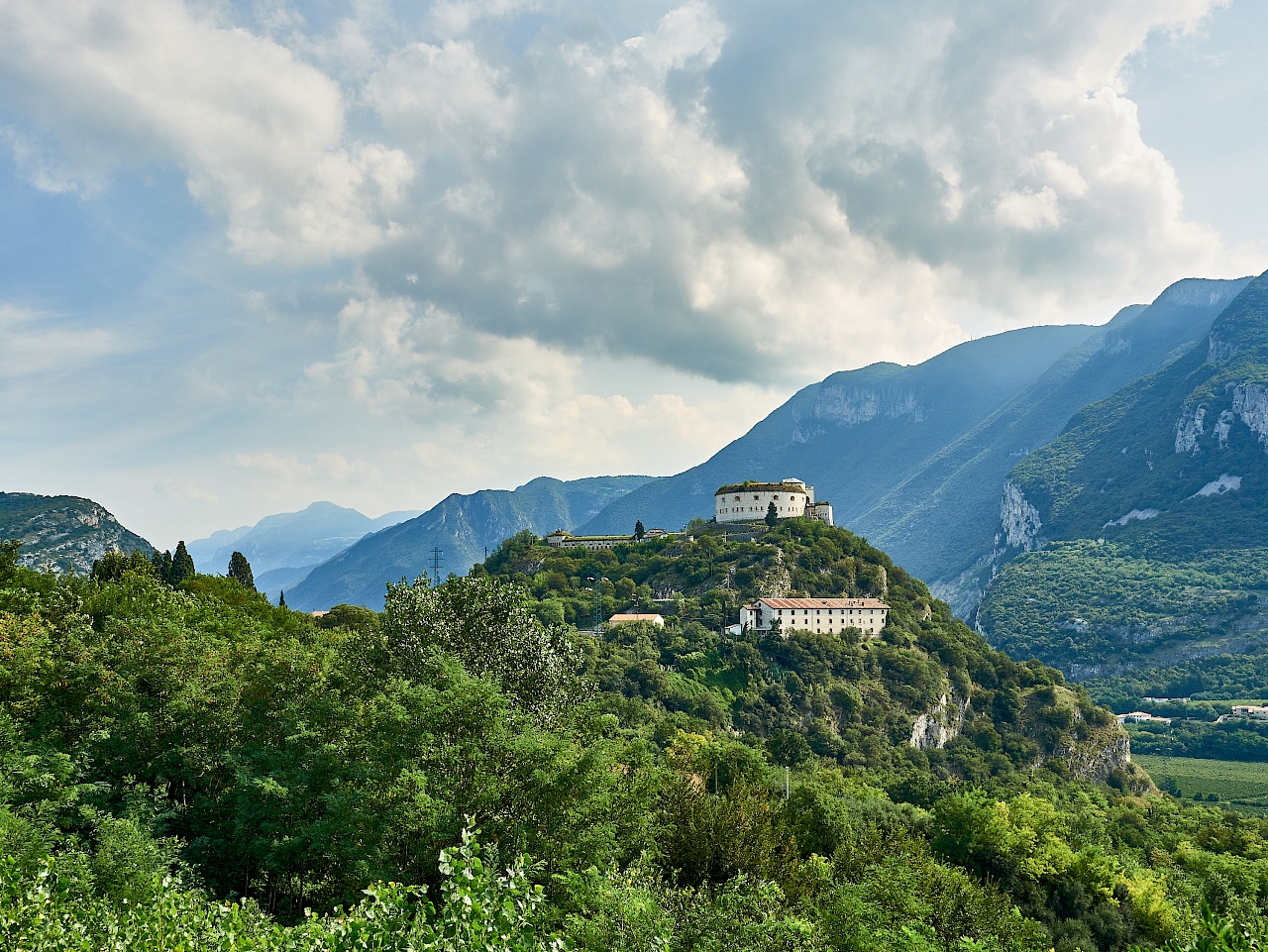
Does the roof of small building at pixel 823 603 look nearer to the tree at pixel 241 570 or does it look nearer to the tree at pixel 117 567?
the tree at pixel 241 570

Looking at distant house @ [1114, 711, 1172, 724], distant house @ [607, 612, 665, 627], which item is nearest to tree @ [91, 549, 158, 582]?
distant house @ [607, 612, 665, 627]

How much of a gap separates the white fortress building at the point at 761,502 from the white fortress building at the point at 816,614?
77.7ft

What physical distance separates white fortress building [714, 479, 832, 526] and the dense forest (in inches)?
2826

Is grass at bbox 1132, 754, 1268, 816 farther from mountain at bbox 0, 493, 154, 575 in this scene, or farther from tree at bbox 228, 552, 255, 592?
mountain at bbox 0, 493, 154, 575

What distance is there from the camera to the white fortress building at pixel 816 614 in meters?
90.4

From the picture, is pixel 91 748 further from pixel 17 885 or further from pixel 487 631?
pixel 17 885

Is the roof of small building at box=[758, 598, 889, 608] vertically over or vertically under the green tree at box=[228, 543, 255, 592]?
under

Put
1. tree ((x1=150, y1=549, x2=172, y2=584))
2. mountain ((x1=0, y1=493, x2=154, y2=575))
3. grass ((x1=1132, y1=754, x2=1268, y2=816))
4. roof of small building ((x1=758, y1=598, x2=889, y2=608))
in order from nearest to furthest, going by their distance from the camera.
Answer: tree ((x1=150, y1=549, x2=172, y2=584)) < roof of small building ((x1=758, y1=598, x2=889, y2=608)) < grass ((x1=1132, y1=754, x2=1268, y2=816)) < mountain ((x1=0, y1=493, x2=154, y2=575))

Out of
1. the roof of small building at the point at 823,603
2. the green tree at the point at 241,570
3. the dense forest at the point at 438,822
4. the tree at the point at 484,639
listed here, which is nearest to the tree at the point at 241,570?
the green tree at the point at 241,570

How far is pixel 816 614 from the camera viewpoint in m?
92.1

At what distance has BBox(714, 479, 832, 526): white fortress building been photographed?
119000 millimetres

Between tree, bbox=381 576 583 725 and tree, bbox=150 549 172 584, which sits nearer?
tree, bbox=381 576 583 725

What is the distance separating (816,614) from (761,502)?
98.6 ft

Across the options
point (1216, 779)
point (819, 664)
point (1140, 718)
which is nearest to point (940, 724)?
point (819, 664)
